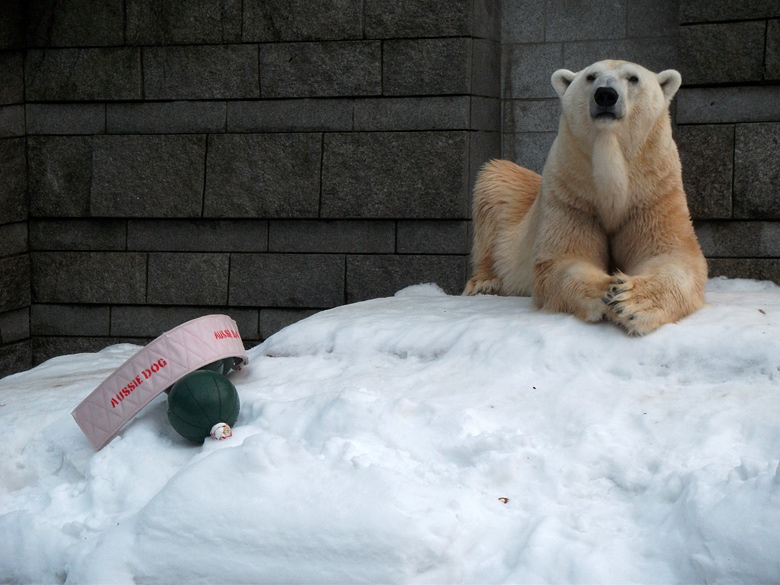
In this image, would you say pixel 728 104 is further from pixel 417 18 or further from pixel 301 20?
pixel 301 20

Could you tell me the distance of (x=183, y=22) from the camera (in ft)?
18.2

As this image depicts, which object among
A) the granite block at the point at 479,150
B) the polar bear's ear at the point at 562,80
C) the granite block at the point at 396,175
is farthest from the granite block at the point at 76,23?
the polar bear's ear at the point at 562,80

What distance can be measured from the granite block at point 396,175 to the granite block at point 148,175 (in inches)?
35.0

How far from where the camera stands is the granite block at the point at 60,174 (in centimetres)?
580

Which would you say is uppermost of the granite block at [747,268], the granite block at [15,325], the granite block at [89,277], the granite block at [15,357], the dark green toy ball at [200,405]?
the granite block at [747,268]

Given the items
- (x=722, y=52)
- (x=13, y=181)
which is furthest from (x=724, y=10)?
(x=13, y=181)

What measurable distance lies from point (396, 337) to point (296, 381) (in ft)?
1.64

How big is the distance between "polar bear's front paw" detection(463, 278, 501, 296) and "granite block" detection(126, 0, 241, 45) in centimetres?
217

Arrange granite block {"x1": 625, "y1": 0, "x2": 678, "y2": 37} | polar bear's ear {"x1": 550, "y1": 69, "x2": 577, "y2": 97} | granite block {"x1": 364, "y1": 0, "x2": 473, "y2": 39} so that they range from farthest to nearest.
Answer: granite block {"x1": 625, "y1": 0, "x2": 678, "y2": 37}
granite block {"x1": 364, "y1": 0, "x2": 473, "y2": 39}
polar bear's ear {"x1": 550, "y1": 69, "x2": 577, "y2": 97}

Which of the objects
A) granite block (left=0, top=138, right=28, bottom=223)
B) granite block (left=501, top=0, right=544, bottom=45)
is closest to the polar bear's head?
granite block (left=501, top=0, right=544, bottom=45)

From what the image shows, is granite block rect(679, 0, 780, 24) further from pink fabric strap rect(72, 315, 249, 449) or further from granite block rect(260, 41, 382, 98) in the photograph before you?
pink fabric strap rect(72, 315, 249, 449)

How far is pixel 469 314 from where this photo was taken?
154 inches

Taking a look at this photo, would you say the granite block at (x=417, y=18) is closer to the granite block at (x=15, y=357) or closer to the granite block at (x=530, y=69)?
the granite block at (x=530, y=69)

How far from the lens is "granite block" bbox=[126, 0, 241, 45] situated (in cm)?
548
